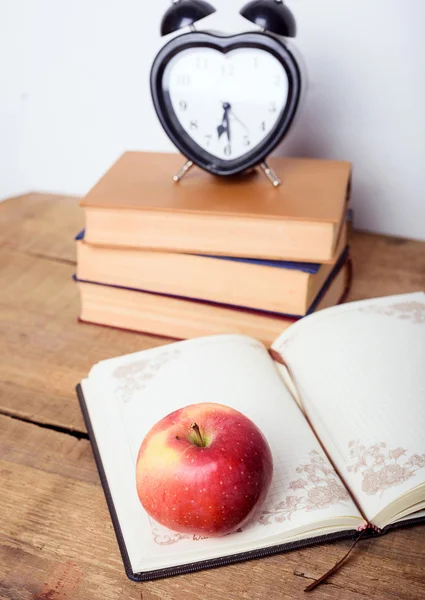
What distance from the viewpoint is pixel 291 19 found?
89 centimetres

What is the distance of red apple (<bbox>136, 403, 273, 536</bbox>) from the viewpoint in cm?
60

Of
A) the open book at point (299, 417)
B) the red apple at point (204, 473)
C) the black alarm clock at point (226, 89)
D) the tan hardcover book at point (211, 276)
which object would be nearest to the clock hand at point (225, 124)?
the black alarm clock at point (226, 89)

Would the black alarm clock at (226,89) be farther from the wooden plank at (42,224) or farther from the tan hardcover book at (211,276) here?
the wooden plank at (42,224)

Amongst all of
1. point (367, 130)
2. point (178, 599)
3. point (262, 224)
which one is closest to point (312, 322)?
point (262, 224)

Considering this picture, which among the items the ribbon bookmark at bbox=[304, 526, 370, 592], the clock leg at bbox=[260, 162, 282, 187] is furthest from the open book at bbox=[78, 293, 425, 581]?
the clock leg at bbox=[260, 162, 282, 187]

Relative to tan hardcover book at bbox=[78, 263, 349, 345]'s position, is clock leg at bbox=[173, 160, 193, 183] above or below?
above

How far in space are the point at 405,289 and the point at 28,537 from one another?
0.68 m

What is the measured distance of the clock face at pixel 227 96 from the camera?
94cm

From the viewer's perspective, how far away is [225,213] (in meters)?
0.91

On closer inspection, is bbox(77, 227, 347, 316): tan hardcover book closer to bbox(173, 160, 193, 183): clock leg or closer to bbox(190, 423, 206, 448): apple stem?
bbox(173, 160, 193, 183): clock leg

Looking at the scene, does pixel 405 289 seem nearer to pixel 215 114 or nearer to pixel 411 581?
pixel 215 114

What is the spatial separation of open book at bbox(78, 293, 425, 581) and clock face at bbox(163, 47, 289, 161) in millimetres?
294

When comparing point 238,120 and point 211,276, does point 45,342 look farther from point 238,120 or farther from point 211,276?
point 238,120

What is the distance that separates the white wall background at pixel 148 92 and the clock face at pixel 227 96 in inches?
9.9
